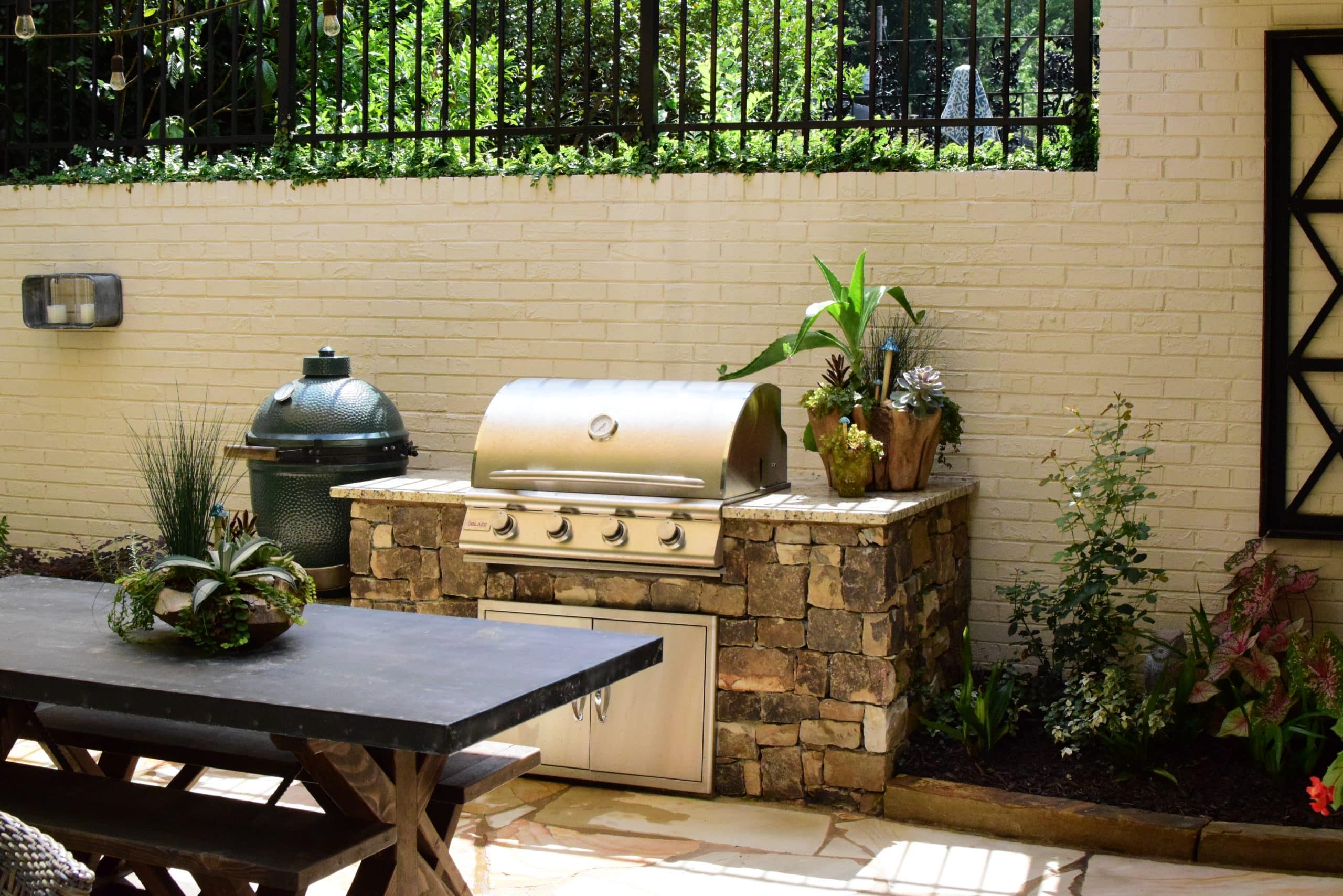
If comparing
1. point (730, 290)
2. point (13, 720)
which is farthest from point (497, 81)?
point (13, 720)

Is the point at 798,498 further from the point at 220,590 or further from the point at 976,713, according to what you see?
the point at 220,590

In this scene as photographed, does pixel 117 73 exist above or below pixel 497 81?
below

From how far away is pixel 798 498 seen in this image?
Result: 450cm

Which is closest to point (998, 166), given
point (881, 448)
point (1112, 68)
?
point (1112, 68)

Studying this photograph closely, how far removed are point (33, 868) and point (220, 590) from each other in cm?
136

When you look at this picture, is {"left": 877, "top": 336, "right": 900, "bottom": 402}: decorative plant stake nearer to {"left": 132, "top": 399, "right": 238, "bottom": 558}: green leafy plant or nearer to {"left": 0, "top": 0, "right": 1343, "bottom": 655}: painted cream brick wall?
{"left": 0, "top": 0, "right": 1343, "bottom": 655}: painted cream brick wall

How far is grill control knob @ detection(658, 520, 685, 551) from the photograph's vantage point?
4.25 metres

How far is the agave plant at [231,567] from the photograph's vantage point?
297cm

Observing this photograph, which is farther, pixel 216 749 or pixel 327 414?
pixel 327 414

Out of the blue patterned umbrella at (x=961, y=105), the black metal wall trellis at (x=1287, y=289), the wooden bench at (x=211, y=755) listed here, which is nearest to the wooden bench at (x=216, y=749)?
the wooden bench at (x=211, y=755)

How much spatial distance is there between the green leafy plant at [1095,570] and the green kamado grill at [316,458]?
2.40 meters

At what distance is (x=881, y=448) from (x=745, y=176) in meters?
1.33

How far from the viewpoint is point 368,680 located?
2.73 metres

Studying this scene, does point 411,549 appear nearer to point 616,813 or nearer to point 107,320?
point 616,813
